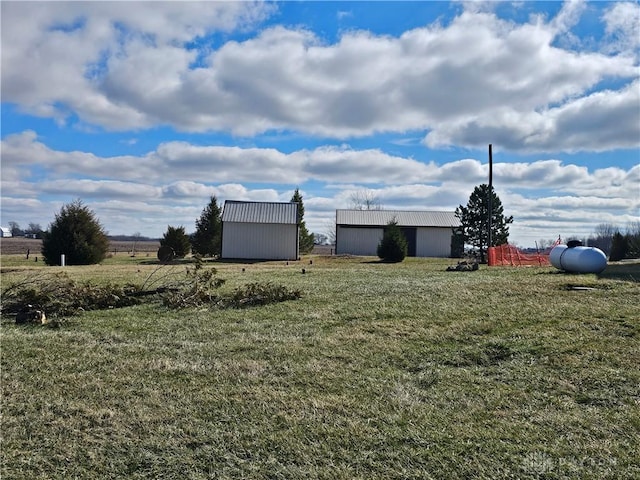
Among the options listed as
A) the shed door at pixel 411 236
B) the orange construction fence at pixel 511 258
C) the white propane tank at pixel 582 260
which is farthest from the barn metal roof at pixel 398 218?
the white propane tank at pixel 582 260

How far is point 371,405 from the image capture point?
420 cm

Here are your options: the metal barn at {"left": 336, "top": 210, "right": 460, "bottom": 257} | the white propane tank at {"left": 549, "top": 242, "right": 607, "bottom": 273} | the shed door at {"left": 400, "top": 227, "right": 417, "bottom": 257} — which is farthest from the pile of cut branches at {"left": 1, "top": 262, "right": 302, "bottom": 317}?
the shed door at {"left": 400, "top": 227, "right": 417, "bottom": 257}

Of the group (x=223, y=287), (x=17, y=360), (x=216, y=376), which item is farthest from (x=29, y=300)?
(x=216, y=376)

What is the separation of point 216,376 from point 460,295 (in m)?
5.19

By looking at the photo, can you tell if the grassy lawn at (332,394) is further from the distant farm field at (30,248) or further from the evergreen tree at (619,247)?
the evergreen tree at (619,247)

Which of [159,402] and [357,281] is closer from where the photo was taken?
[159,402]

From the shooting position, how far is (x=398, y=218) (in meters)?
37.6

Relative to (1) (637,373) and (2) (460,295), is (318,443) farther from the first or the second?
(2) (460,295)

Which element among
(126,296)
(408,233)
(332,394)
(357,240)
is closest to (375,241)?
(357,240)

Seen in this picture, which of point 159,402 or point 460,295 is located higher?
point 460,295

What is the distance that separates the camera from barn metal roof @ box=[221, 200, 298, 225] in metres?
28.8

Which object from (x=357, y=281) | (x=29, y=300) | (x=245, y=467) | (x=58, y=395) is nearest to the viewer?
(x=245, y=467)

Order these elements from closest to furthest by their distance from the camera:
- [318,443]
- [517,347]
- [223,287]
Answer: [318,443] < [517,347] < [223,287]

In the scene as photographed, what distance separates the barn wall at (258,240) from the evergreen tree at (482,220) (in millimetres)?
9613
